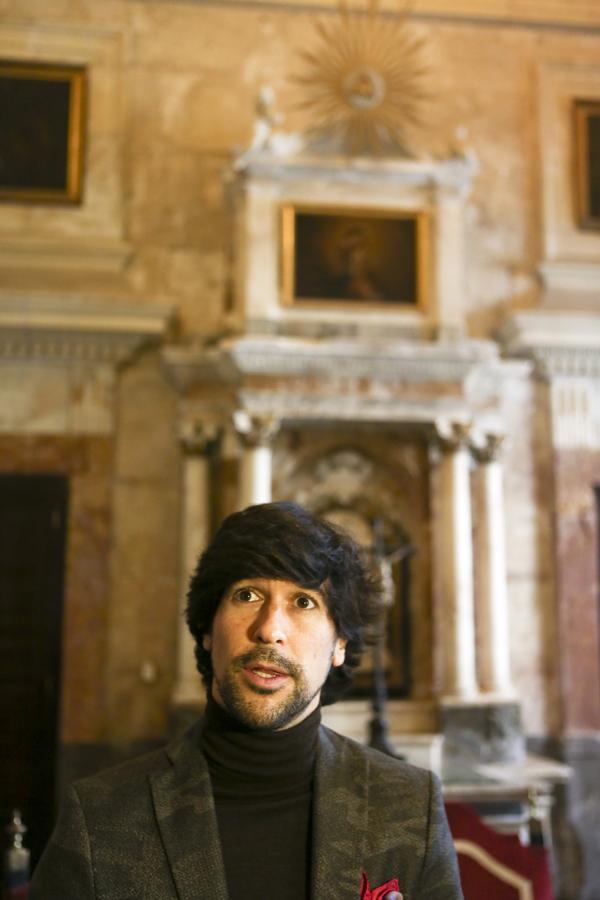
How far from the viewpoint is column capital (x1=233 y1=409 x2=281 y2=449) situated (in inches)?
268

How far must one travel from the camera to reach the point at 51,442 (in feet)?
24.6

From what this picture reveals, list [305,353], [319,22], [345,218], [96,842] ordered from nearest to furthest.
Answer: [96,842]
[305,353]
[345,218]
[319,22]

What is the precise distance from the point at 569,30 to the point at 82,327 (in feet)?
16.4

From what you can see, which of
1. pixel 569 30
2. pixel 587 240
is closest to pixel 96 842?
pixel 587 240

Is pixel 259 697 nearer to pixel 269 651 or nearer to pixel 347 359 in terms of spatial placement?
pixel 269 651

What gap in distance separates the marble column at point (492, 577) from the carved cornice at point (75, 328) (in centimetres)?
272

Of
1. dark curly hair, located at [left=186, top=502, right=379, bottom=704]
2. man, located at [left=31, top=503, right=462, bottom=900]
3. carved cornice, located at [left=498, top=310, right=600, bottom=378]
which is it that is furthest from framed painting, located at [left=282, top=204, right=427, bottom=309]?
man, located at [left=31, top=503, right=462, bottom=900]

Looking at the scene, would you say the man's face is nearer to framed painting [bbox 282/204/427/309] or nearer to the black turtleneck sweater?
the black turtleneck sweater

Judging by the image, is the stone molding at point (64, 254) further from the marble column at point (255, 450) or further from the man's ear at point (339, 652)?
the man's ear at point (339, 652)

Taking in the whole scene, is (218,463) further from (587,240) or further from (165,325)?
(587,240)

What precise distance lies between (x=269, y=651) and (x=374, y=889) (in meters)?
0.46

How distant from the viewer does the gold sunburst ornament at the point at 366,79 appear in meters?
7.65

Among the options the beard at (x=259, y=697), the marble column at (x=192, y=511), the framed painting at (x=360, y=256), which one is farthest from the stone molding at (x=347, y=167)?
the beard at (x=259, y=697)

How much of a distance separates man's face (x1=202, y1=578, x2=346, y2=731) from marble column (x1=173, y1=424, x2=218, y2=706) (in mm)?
5264
